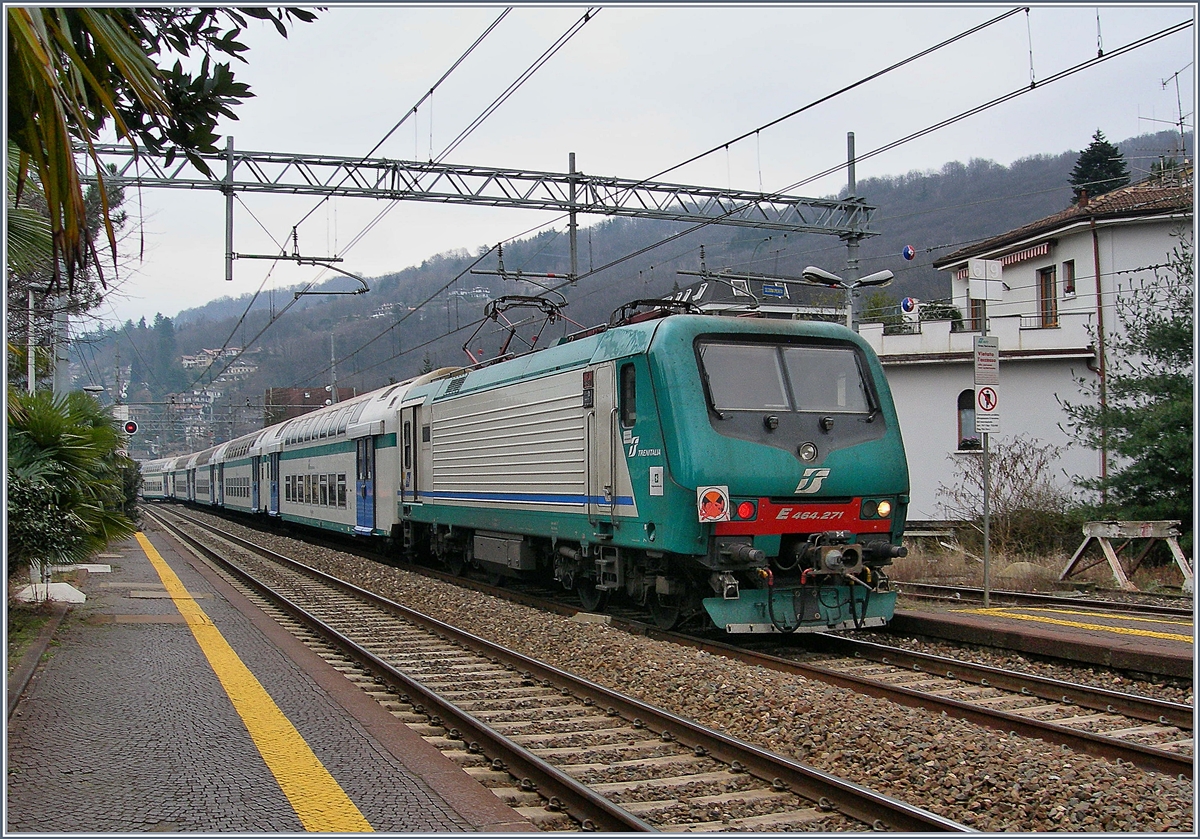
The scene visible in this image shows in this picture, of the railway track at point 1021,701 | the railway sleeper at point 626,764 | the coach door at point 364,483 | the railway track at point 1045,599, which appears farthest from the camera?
the coach door at point 364,483

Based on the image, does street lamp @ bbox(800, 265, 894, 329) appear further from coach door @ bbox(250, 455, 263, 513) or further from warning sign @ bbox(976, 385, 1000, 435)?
coach door @ bbox(250, 455, 263, 513)

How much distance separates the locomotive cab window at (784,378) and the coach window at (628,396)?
87 cm

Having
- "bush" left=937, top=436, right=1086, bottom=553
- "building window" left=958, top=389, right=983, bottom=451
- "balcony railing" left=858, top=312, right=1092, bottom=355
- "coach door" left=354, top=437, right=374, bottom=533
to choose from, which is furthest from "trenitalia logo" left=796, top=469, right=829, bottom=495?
"building window" left=958, top=389, right=983, bottom=451

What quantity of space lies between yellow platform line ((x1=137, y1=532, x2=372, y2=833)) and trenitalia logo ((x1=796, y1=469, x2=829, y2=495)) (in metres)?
5.07

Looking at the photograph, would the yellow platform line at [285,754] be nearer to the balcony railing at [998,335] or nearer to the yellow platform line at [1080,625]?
the yellow platform line at [1080,625]

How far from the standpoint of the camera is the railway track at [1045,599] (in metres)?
12.4

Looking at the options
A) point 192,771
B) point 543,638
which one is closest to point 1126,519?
point 543,638

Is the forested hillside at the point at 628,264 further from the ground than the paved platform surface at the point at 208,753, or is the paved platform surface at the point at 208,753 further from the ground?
the forested hillside at the point at 628,264

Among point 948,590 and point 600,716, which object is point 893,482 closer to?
point 600,716

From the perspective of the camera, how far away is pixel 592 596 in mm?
12930

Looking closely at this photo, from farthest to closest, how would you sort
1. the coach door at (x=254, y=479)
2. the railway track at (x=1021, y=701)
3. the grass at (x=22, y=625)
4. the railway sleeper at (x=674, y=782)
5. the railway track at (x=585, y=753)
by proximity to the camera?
the coach door at (x=254, y=479)
the grass at (x=22, y=625)
the railway track at (x=1021, y=701)
the railway sleeper at (x=674, y=782)
the railway track at (x=585, y=753)

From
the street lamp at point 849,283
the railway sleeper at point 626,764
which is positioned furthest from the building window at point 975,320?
the railway sleeper at point 626,764

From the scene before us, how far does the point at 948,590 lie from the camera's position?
15047 mm

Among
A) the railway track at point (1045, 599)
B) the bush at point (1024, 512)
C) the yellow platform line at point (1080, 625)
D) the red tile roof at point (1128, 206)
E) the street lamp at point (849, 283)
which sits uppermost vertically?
the red tile roof at point (1128, 206)
